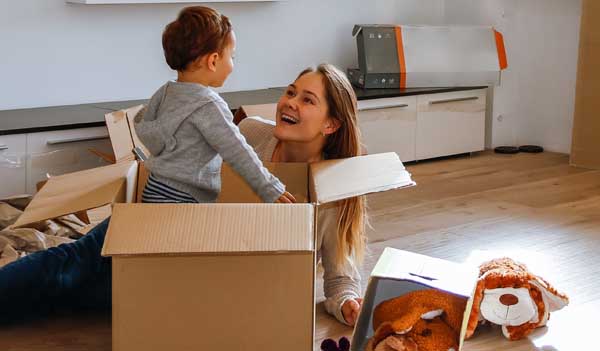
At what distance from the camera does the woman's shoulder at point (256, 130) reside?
2.99 metres

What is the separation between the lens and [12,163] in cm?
351

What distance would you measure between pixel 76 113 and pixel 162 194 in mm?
1616

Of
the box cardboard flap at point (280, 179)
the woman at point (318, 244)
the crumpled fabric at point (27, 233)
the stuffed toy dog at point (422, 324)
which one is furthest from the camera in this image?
the crumpled fabric at point (27, 233)

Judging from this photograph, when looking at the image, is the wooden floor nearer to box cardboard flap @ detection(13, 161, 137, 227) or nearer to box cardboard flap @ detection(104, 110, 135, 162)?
box cardboard flap @ detection(13, 161, 137, 227)

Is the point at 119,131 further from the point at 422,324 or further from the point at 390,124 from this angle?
the point at 422,324

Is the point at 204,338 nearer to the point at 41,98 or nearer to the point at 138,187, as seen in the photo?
the point at 138,187

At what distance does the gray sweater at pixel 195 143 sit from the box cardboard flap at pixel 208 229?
32 cm

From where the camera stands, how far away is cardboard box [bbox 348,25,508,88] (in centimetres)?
475

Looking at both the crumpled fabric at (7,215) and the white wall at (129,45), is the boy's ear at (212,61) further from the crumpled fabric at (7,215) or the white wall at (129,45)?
the white wall at (129,45)

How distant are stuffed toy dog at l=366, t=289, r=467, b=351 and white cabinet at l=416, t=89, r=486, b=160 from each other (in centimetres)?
253

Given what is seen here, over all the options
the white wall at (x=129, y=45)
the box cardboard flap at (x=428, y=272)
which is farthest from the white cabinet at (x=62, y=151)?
the box cardboard flap at (x=428, y=272)

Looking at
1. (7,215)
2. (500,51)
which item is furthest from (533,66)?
(7,215)

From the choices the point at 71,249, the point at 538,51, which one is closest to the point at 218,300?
the point at 71,249

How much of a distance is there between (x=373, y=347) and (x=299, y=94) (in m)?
0.79
